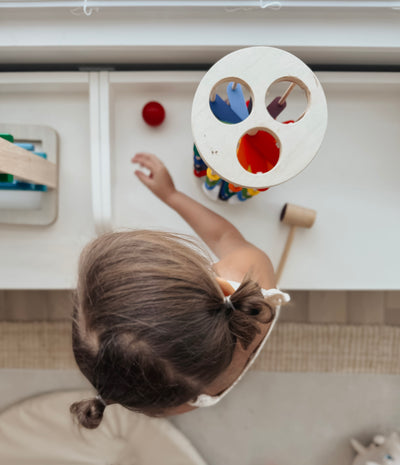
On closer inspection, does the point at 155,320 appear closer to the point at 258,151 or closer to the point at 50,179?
the point at 258,151

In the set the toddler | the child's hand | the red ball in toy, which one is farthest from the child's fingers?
the toddler

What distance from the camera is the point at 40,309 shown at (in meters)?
1.30

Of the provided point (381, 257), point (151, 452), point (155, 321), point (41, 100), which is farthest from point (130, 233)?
point (151, 452)

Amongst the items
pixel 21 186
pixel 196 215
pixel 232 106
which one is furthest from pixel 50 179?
pixel 232 106

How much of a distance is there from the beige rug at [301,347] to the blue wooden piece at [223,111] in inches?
33.3

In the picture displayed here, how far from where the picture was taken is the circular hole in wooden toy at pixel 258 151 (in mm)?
609

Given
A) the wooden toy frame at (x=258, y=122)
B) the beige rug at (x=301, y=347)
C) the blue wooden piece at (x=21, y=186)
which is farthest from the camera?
the beige rug at (x=301, y=347)

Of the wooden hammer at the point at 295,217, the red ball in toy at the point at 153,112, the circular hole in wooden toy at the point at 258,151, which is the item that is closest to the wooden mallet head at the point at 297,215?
the wooden hammer at the point at 295,217

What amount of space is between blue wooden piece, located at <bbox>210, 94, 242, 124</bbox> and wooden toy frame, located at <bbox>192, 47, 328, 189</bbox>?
7 centimetres

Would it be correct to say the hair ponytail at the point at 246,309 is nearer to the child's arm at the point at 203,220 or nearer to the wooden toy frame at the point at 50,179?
the child's arm at the point at 203,220

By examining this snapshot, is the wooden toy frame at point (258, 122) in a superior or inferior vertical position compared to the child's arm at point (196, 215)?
superior

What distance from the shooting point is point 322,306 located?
4.25 ft

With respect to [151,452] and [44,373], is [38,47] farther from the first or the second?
[151,452]

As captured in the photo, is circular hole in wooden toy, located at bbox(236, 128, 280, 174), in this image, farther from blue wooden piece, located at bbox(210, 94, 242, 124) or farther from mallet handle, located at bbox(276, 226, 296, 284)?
mallet handle, located at bbox(276, 226, 296, 284)
